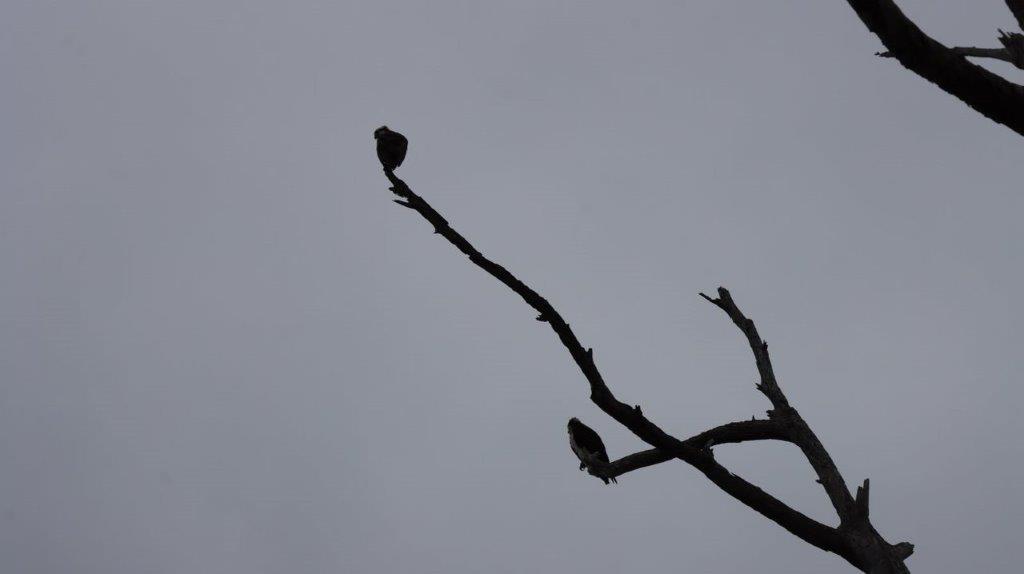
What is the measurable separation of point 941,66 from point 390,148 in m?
3.43

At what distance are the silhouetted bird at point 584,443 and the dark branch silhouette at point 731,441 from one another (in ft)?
2.33

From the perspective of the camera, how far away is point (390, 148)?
545 cm

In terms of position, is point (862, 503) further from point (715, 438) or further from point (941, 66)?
point (941, 66)

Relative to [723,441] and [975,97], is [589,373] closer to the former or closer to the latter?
[723,441]

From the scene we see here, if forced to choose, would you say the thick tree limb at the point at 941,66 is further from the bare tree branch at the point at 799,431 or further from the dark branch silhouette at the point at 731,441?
the bare tree branch at the point at 799,431

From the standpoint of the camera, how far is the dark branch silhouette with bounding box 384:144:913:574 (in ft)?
16.0

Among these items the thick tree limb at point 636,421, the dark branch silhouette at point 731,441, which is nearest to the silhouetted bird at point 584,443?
the dark branch silhouette at point 731,441

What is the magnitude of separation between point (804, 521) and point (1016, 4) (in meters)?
4.07

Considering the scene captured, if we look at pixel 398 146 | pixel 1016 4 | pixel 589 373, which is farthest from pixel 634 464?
pixel 1016 4

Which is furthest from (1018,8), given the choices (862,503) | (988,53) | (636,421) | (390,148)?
(390,148)

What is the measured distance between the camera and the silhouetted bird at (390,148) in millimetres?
5355

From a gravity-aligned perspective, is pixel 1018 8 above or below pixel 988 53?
below

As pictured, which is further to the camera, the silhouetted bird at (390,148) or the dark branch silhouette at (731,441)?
the silhouetted bird at (390,148)

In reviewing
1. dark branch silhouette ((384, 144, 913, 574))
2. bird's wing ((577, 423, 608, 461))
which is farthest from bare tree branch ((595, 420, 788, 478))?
bird's wing ((577, 423, 608, 461))
